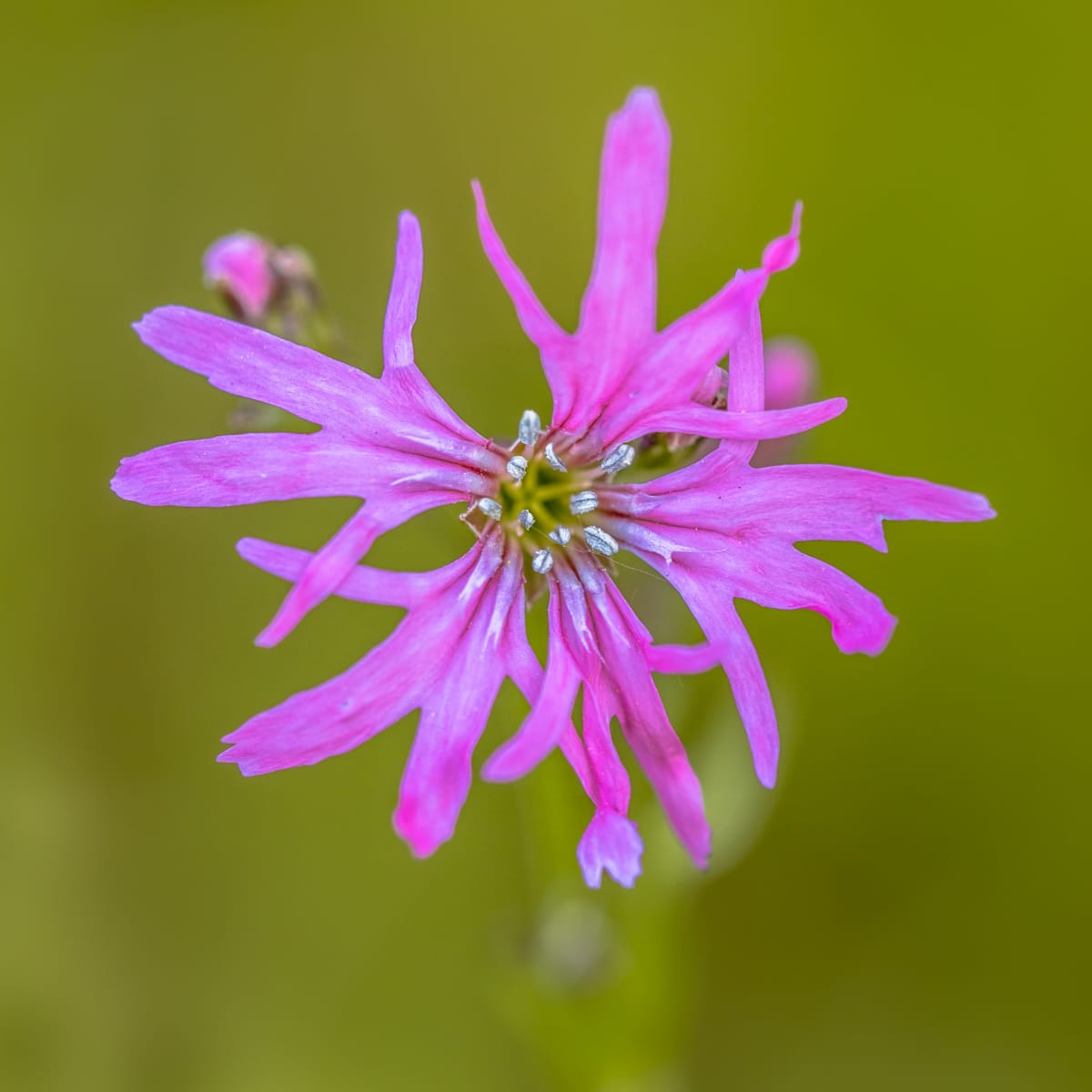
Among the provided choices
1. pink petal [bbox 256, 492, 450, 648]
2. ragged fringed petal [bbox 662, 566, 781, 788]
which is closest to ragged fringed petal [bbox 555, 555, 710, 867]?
ragged fringed petal [bbox 662, 566, 781, 788]

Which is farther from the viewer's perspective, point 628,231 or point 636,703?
point 636,703

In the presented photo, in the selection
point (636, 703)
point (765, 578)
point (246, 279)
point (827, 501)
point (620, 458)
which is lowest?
point (636, 703)

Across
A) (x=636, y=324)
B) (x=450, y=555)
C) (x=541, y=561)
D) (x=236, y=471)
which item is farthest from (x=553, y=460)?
(x=450, y=555)

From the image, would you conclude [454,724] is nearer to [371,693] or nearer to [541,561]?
[371,693]

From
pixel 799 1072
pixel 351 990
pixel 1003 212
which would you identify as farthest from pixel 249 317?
pixel 799 1072

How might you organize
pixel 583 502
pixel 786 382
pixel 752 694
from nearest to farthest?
pixel 752 694
pixel 583 502
pixel 786 382

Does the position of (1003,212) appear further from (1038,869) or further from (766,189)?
(1038,869)

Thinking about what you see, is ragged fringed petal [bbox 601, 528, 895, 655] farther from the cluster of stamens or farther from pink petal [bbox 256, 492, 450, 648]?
pink petal [bbox 256, 492, 450, 648]
